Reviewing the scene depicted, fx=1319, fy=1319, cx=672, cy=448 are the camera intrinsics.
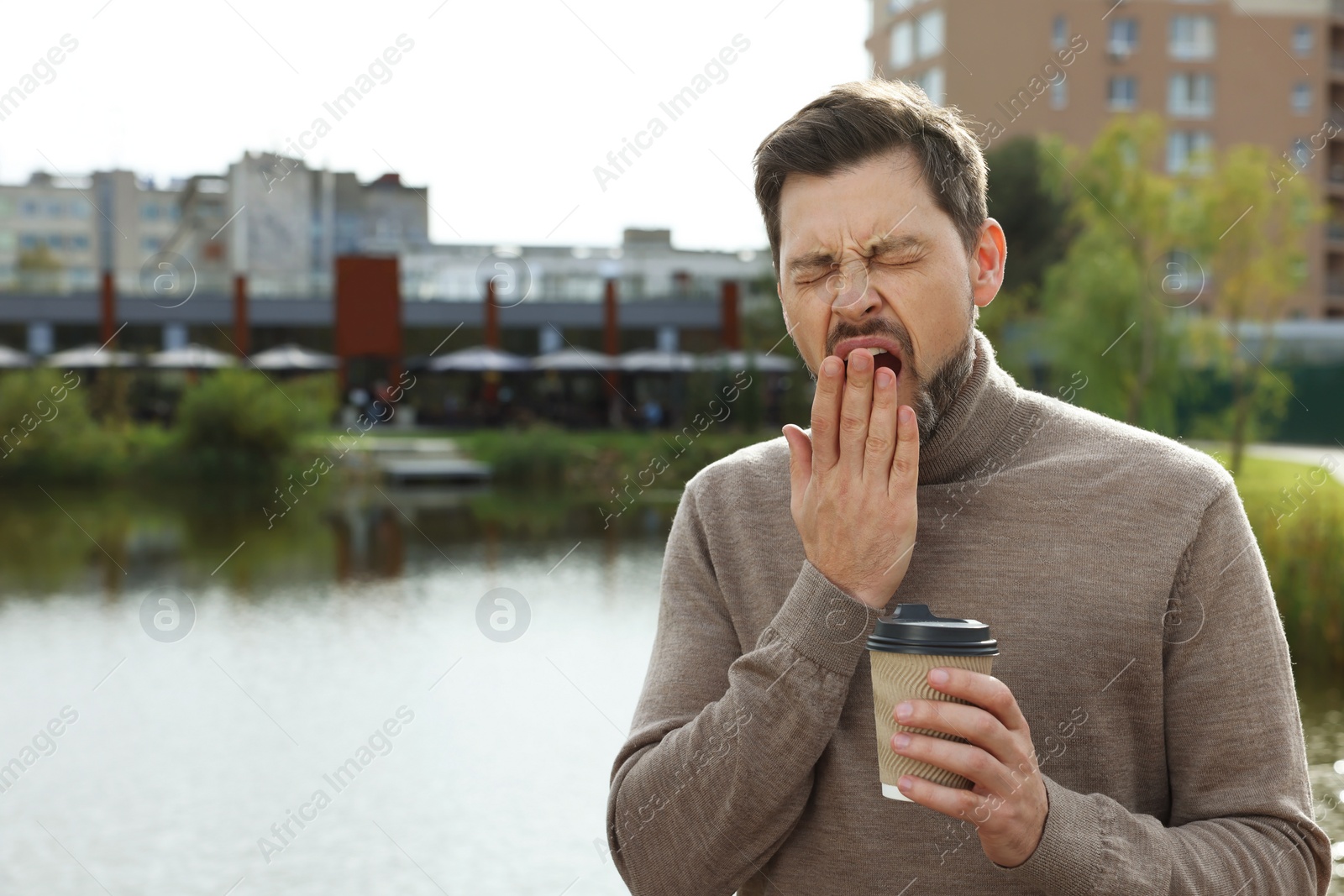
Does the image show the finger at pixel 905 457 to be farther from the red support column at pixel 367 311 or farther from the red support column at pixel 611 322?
the red support column at pixel 611 322

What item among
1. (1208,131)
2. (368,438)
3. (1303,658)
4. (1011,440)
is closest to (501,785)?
(1303,658)

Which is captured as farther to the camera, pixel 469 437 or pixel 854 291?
pixel 469 437

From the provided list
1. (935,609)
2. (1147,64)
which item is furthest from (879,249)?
(1147,64)

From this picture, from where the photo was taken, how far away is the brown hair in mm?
1881

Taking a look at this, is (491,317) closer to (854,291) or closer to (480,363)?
(480,363)

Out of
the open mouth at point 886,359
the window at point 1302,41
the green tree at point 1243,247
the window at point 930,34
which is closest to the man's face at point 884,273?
the open mouth at point 886,359

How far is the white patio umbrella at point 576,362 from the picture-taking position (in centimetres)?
3575

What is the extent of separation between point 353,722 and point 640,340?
33471 millimetres

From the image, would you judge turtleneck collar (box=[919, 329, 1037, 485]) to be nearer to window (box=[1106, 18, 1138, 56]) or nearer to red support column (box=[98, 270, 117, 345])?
red support column (box=[98, 270, 117, 345])

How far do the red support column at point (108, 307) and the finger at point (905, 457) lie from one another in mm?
39565

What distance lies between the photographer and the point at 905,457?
1653 mm

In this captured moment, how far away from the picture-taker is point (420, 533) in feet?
65.2

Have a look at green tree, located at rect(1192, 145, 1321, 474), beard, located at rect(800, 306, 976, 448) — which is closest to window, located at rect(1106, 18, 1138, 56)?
green tree, located at rect(1192, 145, 1321, 474)

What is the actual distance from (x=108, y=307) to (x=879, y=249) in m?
40.2
